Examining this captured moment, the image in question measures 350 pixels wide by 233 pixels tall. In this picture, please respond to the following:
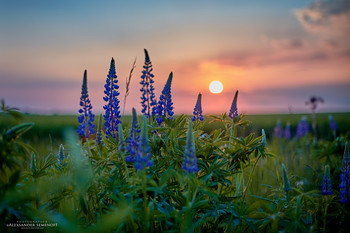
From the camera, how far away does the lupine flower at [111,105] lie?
285 centimetres

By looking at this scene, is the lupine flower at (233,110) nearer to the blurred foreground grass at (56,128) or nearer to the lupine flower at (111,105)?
the blurred foreground grass at (56,128)

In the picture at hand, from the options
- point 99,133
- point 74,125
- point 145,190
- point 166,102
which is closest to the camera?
point 145,190

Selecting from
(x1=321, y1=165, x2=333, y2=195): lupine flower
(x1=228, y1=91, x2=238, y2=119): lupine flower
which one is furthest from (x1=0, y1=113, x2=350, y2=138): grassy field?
(x1=321, y1=165, x2=333, y2=195): lupine flower

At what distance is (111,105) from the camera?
2877 mm

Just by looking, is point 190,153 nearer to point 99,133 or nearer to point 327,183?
point 99,133

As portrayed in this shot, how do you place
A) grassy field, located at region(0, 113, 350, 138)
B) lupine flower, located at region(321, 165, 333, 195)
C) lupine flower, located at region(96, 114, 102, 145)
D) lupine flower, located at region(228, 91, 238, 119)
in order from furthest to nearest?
grassy field, located at region(0, 113, 350, 138) → lupine flower, located at region(228, 91, 238, 119) → lupine flower, located at region(321, 165, 333, 195) → lupine flower, located at region(96, 114, 102, 145)

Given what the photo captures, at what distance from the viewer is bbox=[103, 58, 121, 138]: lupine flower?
9.34ft

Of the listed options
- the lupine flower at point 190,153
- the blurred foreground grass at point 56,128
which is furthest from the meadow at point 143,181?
the blurred foreground grass at point 56,128

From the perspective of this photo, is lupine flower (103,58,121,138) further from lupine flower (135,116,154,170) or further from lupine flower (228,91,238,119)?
lupine flower (228,91,238,119)

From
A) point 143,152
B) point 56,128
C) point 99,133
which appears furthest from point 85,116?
point 56,128

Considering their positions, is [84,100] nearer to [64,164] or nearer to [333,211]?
[64,164]

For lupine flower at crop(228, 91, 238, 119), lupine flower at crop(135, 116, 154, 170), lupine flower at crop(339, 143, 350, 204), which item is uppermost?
lupine flower at crop(228, 91, 238, 119)

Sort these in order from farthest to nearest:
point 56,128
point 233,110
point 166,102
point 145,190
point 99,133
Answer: point 56,128 → point 233,110 → point 166,102 → point 99,133 → point 145,190

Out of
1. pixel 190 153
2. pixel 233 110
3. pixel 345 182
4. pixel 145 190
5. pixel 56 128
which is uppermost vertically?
pixel 233 110
